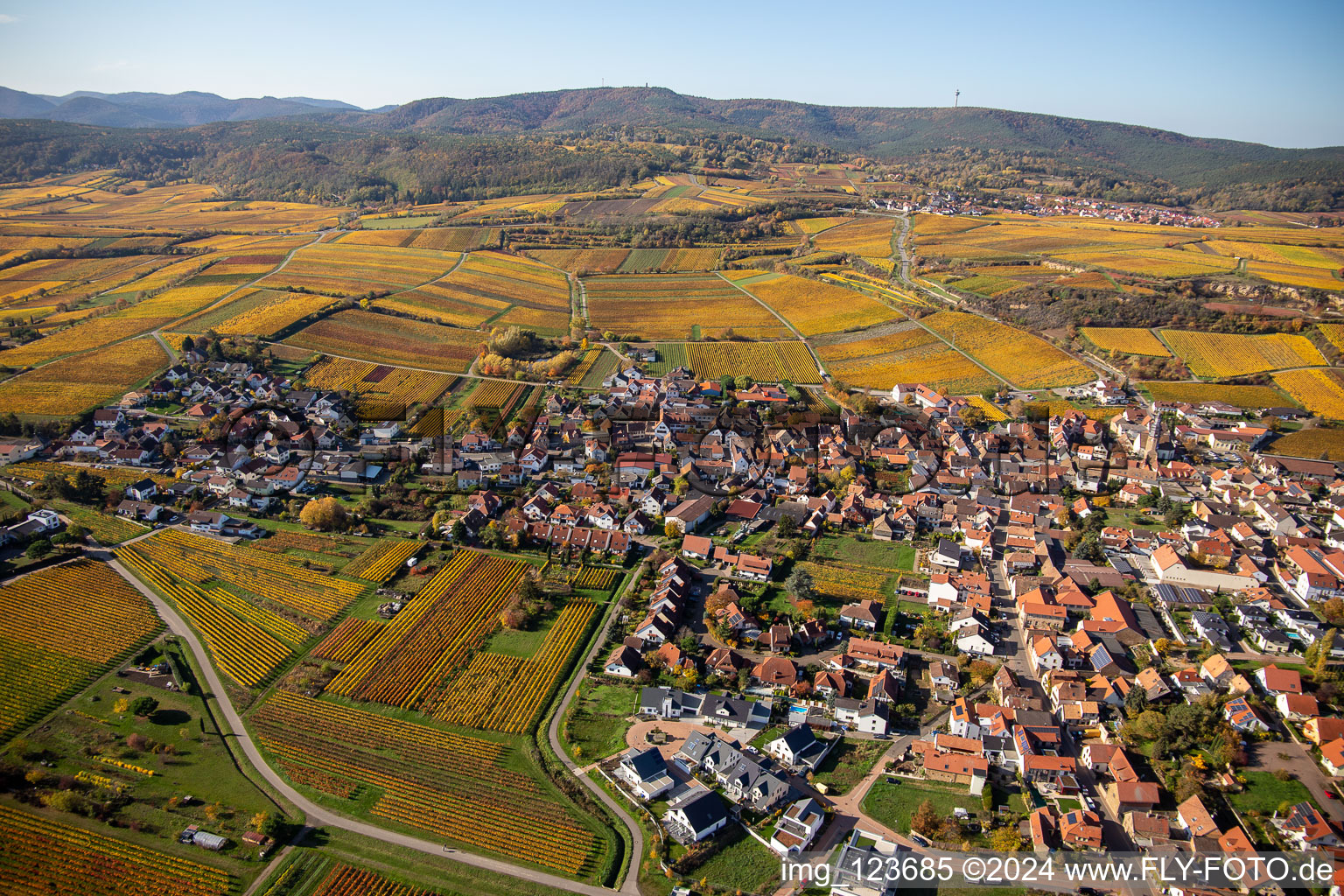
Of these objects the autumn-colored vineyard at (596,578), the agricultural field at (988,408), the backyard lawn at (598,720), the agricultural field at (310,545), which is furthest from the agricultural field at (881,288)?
the backyard lawn at (598,720)

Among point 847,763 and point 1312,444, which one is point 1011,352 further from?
point 847,763

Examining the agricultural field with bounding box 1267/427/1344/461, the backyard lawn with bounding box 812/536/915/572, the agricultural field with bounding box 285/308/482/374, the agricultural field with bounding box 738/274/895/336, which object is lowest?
the backyard lawn with bounding box 812/536/915/572

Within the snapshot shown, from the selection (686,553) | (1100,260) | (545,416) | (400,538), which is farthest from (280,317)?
(1100,260)

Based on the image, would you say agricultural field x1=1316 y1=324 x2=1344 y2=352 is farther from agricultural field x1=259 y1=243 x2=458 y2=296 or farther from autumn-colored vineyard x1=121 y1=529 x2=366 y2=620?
agricultural field x1=259 y1=243 x2=458 y2=296

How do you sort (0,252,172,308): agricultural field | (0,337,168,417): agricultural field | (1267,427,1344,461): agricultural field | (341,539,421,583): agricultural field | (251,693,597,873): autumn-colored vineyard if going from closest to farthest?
(251,693,597,873): autumn-colored vineyard < (341,539,421,583): agricultural field < (1267,427,1344,461): agricultural field < (0,337,168,417): agricultural field < (0,252,172,308): agricultural field

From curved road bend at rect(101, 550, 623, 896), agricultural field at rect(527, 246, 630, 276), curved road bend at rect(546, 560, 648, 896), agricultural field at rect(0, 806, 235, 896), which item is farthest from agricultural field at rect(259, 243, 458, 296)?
agricultural field at rect(0, 806, 235, 896)

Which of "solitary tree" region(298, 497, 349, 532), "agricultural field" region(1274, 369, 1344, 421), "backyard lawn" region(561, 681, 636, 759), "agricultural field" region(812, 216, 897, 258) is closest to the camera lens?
"backyard lawn" region(561, 681, 636, 759)
